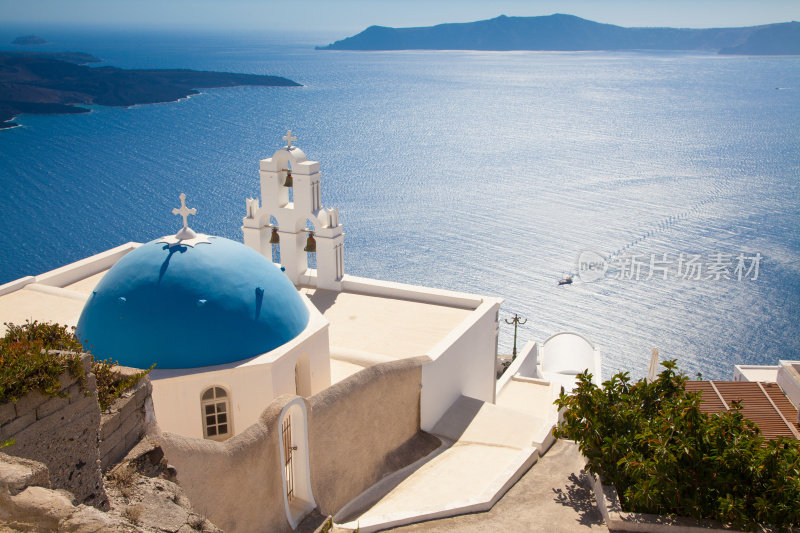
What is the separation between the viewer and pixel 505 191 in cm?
6166

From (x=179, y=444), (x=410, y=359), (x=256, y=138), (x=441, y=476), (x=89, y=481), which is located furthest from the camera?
(x=256, y=138)

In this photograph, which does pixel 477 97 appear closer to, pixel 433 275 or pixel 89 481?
pixel 433 275

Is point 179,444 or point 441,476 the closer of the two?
point 179,444

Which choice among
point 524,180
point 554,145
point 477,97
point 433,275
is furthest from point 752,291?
point 477,97

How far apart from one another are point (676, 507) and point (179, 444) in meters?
5.88

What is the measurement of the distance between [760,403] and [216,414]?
48.7 feet

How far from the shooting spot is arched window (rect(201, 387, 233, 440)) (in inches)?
401

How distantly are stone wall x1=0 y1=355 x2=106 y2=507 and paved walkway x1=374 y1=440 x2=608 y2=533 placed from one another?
14.4ft

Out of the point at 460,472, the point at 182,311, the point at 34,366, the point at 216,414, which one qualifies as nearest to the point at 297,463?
the point at 216,414

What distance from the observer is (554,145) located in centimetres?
7694

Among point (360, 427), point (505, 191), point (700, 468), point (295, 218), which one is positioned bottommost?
point (505, 191)

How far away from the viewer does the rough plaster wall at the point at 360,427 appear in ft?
33.7

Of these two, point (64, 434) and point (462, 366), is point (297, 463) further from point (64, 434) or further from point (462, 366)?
point (462, 366)

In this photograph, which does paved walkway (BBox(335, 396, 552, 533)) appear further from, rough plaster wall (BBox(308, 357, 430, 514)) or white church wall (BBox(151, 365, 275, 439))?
white church wall (BBox(151, 365, 275, 439))
